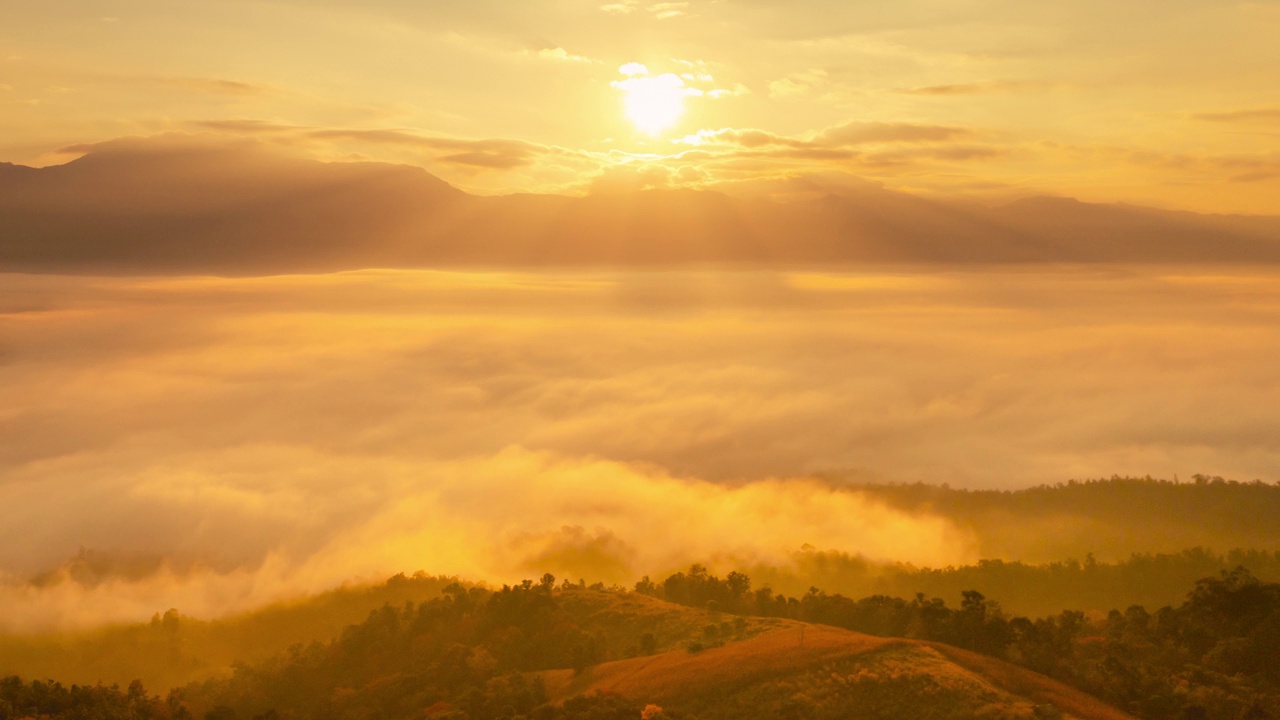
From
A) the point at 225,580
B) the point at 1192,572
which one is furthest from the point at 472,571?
the point at 1192,572

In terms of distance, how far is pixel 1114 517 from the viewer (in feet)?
517

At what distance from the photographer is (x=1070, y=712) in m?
47.3

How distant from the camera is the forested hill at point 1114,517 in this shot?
142 meters

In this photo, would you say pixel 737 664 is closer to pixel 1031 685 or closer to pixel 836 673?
pixel 836 673

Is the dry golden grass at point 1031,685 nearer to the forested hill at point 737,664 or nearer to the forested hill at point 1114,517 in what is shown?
the forested hill at point 737,664

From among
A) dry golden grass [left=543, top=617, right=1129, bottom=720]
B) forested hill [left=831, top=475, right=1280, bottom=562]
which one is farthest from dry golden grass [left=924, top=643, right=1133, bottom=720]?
forested hill [left=831, top=475, right=1280, bottom=562]

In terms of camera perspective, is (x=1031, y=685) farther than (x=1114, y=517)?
No

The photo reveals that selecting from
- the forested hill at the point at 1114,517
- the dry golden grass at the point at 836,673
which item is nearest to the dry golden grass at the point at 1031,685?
the dry golden grass at the point at 836,673

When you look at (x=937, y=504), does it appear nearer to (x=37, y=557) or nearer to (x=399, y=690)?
(x=399, y=690)

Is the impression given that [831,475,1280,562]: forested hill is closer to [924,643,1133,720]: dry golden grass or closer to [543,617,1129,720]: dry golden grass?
[924,643,1133,720]: dry golden grass

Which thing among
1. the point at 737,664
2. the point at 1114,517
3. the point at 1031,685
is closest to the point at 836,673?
the point at 737,664

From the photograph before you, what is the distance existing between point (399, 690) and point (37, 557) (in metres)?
139

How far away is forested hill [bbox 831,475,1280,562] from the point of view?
14212 cm

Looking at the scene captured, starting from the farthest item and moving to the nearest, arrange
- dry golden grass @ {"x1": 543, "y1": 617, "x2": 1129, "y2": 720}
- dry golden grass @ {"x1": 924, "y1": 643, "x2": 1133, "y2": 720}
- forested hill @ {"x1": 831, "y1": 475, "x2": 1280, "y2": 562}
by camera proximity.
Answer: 1. forested hill @ {"x1": 831, "y1": 475, "x2": 1280, "y2": 562}
2. dry golden grass @ {"x1": 924, "y1": 643, "x2": 1133, "y2": 720}
3. dry golden grass @ {"x1": 543, "y1": 617, "x2": 1129, "y2": 720}
